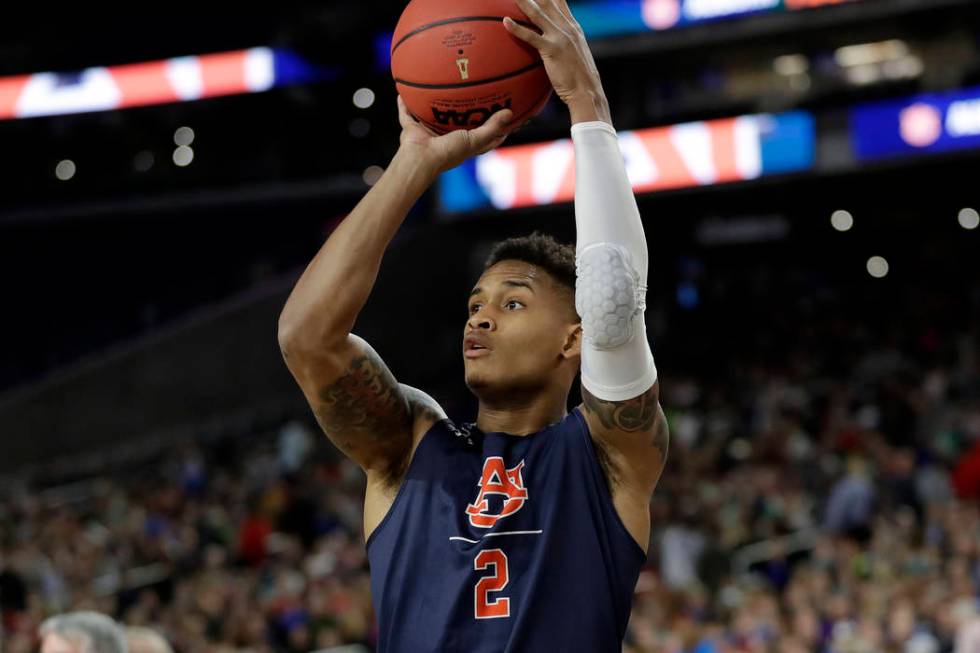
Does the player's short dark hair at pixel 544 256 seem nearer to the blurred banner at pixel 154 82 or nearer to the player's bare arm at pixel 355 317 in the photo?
the player's bare arm at pixel 355 317

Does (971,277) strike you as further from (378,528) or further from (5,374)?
(378,528)

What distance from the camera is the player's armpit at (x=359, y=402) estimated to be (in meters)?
2.60

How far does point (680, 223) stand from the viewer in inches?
787

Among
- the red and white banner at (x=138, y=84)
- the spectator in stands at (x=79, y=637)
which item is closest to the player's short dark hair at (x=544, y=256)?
the spectator in stands at (x=79, y=637)

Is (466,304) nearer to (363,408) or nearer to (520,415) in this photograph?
(520,415)

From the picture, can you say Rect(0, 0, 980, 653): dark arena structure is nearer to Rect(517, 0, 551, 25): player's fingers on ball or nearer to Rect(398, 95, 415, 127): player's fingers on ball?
Rect(398, 95, 415, 127): player's fingers on ball

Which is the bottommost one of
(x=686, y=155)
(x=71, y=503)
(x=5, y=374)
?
(x=71, y=503)

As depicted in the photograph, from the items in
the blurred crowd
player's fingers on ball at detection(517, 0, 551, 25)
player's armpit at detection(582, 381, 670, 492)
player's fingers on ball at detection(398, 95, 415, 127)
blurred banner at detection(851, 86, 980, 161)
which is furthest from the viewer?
blurred banner at detection(851, 86, 980, 161)

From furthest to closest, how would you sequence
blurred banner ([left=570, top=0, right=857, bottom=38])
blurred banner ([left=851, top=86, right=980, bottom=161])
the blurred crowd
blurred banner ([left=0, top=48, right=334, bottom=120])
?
blurred banner ([left=0, top=48, right=334, bottom=120]) → blurred banner ([left=570, top=0, right=857, bottom=38]) → blurred banner ([left=851, top=86, right=980, bottom=161]) → the blurred crowd

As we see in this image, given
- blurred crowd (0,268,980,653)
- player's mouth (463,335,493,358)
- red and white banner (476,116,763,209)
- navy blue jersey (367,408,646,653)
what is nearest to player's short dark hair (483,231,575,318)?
player's mouth (463,335,493,358)

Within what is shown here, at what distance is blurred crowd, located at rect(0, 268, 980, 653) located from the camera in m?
7.84

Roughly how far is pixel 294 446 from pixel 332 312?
42.2 ft

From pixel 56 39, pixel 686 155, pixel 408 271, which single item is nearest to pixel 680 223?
pixel 408 271

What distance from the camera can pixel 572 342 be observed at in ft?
9.17
